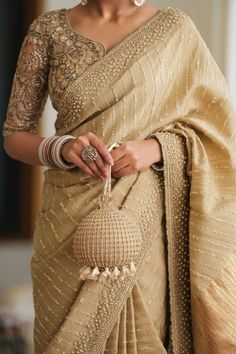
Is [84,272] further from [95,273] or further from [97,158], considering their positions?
[97,158]

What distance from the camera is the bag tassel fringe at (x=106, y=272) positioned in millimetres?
1114

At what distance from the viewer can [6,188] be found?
2.53 m

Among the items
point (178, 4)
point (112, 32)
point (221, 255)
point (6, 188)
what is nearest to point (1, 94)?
point (6, 188)

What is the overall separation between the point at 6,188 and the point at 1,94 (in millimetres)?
327

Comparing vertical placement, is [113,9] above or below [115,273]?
above

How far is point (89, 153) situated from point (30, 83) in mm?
235

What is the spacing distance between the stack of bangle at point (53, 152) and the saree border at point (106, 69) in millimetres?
42

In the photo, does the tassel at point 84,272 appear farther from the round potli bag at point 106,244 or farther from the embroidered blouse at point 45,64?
the embroidered blouse at point 45,64

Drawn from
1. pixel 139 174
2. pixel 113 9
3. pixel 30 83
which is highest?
pixel 113 9

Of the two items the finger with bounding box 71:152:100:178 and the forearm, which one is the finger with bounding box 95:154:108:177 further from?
the forearm

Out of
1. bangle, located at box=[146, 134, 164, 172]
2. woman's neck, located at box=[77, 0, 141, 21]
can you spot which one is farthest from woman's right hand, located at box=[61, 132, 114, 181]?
woman's neck, located at box=[77, 0, 141, 21]

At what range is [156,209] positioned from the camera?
48.1 inches

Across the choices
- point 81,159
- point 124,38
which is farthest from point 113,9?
point 81,159

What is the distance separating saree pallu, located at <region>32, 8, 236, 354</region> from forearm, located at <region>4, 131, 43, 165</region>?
0.05 m
